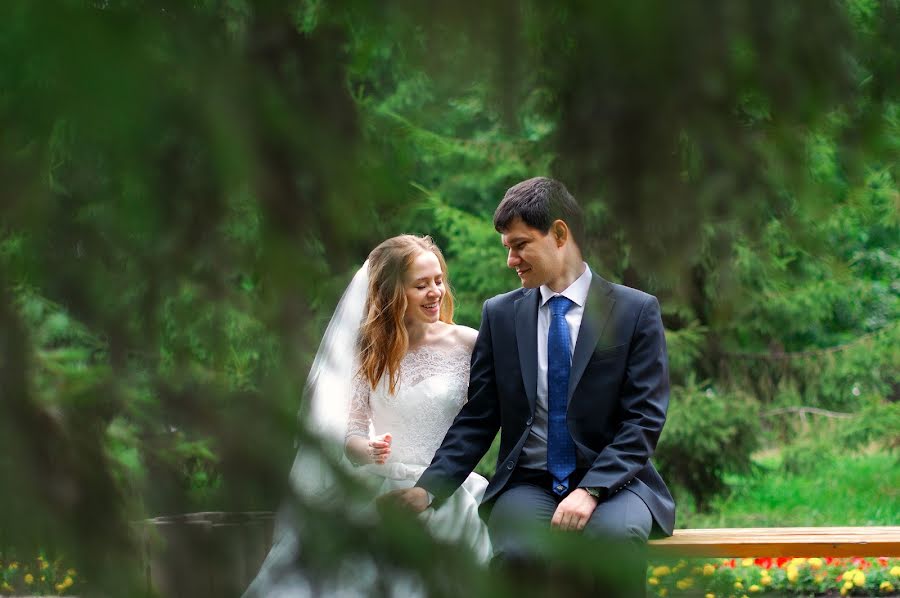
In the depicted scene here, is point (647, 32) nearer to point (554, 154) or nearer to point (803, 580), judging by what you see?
point (554, 154)

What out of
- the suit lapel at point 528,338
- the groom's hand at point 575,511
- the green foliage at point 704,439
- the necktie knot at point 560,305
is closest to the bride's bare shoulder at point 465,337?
the suit lapel at point 528,338

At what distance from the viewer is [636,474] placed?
13.3ft

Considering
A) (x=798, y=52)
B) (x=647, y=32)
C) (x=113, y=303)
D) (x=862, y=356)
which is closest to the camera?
(x=647, y=32)

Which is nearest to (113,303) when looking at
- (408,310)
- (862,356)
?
(408,310)

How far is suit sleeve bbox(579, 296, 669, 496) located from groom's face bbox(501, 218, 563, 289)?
377 millimetres

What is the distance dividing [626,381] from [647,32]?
344cm

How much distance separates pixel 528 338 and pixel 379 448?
737 millimetres

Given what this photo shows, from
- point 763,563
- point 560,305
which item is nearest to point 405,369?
point 560,305

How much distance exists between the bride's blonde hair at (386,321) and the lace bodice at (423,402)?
0.06 metres

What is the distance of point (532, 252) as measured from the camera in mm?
3986

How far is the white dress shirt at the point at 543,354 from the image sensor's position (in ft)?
13.5

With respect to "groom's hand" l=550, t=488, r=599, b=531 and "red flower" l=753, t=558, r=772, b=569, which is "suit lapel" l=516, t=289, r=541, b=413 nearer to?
"groom's hand" l=550, t=488, r=599, b=531

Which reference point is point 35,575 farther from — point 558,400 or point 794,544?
point 794,544

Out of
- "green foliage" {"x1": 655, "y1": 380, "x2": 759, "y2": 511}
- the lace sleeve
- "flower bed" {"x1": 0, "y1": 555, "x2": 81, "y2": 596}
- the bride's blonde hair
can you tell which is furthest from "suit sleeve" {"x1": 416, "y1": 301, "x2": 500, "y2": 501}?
"green foliage" {"x1": 655, "y1": 380, "x2": 759, "y2": 511}
